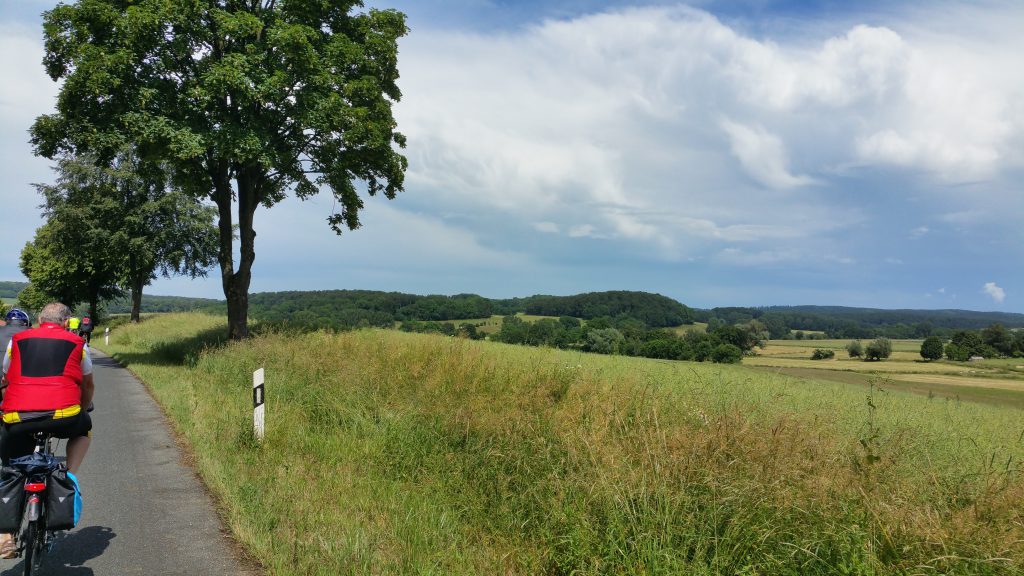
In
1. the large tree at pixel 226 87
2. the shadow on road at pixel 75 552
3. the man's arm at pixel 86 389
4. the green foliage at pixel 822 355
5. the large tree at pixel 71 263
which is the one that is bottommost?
the green foliage at pixel 822 355

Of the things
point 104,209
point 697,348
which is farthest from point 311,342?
point 104,209

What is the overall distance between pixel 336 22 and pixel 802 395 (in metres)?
18.5

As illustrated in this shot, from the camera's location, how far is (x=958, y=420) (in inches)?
356

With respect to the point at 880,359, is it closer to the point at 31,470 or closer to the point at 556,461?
the point at 556,461

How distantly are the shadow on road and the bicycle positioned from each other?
0.31 metres

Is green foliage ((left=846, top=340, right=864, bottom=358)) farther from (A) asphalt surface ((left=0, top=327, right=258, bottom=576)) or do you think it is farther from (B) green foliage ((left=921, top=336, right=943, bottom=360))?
(A) asphalt surface ((left=0, top=327, right=258, bottom=576))

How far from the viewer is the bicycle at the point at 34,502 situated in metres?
4.24

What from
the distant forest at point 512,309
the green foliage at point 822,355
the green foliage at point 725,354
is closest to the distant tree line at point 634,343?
the green foliage at point 725,354

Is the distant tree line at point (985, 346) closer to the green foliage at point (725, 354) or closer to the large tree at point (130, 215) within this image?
the green foliage at point (725, 354)

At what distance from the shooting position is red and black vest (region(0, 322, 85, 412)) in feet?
14.6

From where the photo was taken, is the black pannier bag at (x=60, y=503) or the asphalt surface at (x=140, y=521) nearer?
the black pannier bag at (x=60, y=503)

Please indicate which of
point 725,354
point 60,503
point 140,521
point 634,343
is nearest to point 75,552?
point 140,521

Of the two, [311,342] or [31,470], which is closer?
[31,470]

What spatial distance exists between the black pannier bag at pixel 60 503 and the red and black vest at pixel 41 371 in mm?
577
